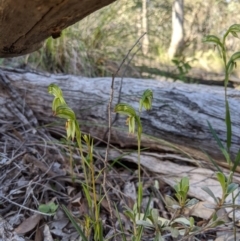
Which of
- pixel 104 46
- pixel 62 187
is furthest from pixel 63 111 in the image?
pixel 104 46

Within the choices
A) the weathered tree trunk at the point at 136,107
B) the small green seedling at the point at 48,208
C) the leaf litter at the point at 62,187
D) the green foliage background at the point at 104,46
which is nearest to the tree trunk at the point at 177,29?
the green foliage background at the point at 104,46

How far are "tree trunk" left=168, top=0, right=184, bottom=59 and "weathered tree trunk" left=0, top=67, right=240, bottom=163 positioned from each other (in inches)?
125

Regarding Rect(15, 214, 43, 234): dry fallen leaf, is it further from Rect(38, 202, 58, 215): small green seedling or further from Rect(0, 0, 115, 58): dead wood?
Rect(0, 0, 115, 58): dead wood

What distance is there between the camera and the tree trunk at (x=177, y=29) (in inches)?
196

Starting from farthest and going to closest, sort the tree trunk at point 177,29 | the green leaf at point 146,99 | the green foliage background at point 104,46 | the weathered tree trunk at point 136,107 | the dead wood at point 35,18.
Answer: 1. the tree trunk at point 177,29
2. the green foliage background at point 104,46
3. the weathered tree trunk at point 136,107
4. the green leaf at point 146,99
5. the dead wood at point 35,18

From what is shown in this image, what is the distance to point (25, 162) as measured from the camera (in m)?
1.43

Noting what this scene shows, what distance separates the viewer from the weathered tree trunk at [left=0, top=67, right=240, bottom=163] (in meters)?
1.49

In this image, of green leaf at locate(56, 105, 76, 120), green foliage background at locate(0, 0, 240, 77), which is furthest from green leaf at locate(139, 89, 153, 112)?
green foliage background at locate(0, 0, 240, 77)

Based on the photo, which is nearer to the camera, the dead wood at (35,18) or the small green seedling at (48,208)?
the dead wood at (35,18)

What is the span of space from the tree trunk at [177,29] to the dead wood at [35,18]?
13.3 feet

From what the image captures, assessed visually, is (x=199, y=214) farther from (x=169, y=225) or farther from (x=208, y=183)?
(x=169, y=225)

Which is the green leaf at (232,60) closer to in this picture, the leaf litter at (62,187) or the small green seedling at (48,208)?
the leaf litter at (62,187)

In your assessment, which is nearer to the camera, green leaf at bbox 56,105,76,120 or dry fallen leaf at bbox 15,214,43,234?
green leaf at bbox 56,105,76,120

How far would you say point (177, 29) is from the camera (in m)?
5.50
